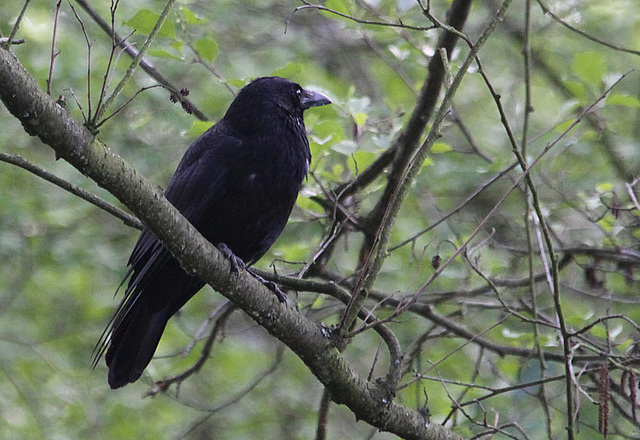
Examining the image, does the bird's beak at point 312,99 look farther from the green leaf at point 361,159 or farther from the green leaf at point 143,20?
the green leaf at point 143,20

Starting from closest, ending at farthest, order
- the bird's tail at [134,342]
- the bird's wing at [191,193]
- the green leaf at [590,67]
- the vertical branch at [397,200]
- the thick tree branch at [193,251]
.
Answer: the thick tree branch at [193,251] < the vertical branch at [397,200] < the bird's wing at [191,193] < the bird's tail at [134,342] < the green leaf at [590,67]

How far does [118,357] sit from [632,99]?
2.90m

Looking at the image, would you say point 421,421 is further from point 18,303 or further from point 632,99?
point 18,303

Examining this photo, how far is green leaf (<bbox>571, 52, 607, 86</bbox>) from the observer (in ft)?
14.0

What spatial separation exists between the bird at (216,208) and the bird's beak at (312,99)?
1.29 feet

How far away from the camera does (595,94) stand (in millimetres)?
4809

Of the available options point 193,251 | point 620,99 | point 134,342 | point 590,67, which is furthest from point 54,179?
point 590,67

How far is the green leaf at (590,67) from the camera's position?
4.27 metres

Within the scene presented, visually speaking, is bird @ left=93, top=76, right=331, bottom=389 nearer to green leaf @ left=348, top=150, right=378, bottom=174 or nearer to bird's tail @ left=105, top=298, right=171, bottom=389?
bird's tail @ left=105, top=298, right=171, bottom=389

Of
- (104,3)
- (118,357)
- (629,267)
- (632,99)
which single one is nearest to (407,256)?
(629,267)

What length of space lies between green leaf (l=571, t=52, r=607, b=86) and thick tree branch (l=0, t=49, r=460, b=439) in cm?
230

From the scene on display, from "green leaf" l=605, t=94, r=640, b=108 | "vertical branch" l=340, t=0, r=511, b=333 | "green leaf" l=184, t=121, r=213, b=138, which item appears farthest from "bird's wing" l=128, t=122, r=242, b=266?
"green leaf" l=605, t=94, r=640, b=108

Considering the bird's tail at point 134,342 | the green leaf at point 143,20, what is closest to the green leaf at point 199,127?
the green leaf at point 143,20

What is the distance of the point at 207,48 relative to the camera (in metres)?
3.84
